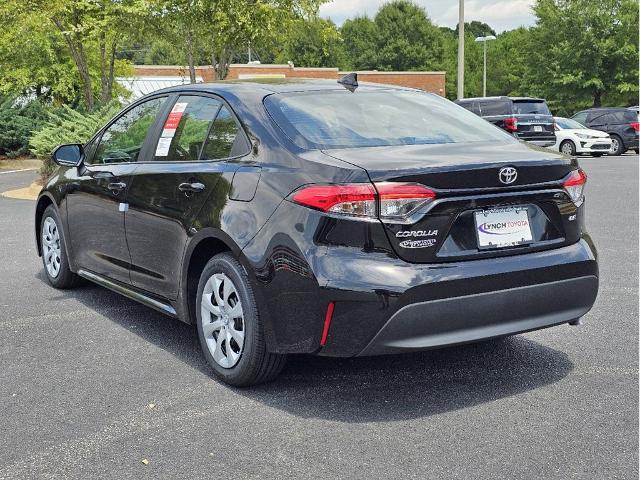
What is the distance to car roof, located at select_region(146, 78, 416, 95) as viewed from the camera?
15.3 feet

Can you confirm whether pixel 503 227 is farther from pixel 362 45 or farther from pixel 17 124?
pixel 362 45

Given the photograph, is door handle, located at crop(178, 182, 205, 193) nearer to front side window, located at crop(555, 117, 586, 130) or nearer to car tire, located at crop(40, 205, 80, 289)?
car tire, located at crop(40, 205, 80, 289)

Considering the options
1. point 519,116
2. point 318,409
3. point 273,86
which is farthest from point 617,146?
point 318,409

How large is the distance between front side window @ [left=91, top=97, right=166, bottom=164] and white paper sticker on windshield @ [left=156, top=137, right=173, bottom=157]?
0.27 meters

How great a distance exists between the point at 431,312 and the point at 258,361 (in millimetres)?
952

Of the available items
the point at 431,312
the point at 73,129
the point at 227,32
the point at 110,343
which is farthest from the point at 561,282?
the point at 227,32

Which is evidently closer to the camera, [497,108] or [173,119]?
[173,119]

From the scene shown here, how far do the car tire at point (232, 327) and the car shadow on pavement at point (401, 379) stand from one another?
133mm

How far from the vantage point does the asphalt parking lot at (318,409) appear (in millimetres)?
3348

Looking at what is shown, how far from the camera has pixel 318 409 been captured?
397 centimetres

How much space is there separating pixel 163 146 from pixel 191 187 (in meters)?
0.59

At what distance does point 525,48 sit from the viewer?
52.4m

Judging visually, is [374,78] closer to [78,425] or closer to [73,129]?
[73,129]

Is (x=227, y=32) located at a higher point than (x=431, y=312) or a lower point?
higher
